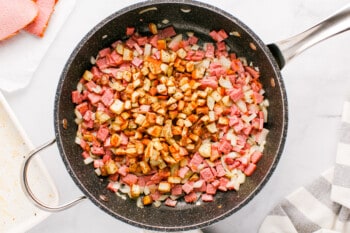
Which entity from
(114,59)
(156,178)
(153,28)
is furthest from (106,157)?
(153,28)

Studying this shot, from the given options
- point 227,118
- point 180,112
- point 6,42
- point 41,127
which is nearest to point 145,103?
point 180,112

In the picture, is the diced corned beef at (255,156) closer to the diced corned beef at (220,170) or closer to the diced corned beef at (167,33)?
the diced corned beef at (220,170)

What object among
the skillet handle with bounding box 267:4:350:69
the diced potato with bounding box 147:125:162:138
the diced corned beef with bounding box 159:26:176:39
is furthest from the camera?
the diced corned beef with bounding box 159:26:176:39

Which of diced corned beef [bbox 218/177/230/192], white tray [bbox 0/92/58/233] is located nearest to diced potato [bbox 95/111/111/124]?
white tray [bbox 0/92/58/233]

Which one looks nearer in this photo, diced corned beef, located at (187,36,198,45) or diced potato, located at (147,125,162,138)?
diced potato, located at (147,125,162,138)

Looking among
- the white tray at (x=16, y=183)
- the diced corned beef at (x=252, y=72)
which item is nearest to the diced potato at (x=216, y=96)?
the diced corned beef at (x=252, y=72)

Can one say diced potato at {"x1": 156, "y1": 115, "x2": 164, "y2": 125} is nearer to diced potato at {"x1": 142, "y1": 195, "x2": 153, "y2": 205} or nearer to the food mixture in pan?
the food mixture in pan

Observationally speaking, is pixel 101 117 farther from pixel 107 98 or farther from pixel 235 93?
pixel 235 93

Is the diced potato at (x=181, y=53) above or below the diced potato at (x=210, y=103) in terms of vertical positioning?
above
